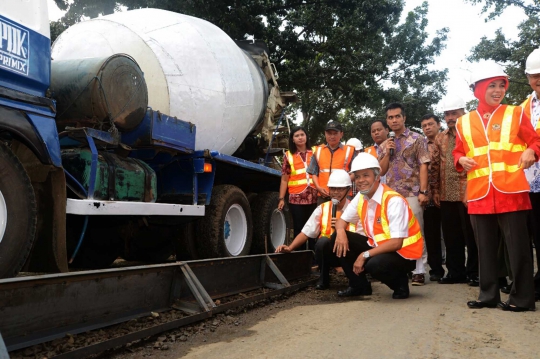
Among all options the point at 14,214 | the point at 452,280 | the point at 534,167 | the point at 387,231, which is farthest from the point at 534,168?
the point at 14,214

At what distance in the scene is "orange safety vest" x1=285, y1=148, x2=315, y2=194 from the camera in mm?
5973

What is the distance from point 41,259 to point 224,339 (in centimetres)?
145

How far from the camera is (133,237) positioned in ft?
18.0

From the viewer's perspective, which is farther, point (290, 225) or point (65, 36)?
point (290, 225)

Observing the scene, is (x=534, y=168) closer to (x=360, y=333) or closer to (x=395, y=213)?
(x=395, y=213)

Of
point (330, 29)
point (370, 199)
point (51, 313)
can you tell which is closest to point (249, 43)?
point (370, 199)

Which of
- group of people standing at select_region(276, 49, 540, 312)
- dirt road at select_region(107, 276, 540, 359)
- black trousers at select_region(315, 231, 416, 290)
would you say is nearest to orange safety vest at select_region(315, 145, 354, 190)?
group of people standing at select_region(276, 49, 540, 312)

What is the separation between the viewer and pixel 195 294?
3.32 metres

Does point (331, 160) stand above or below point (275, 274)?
above

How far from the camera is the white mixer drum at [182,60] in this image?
4.77m

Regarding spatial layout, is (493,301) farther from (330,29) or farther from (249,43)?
(330,29)

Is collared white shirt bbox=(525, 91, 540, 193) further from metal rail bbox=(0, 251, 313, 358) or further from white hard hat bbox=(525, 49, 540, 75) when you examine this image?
metal rail bbox=(0, 251, 313, 358)

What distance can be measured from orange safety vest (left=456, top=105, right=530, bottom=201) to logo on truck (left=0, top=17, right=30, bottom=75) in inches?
123

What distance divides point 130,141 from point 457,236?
327 cm
